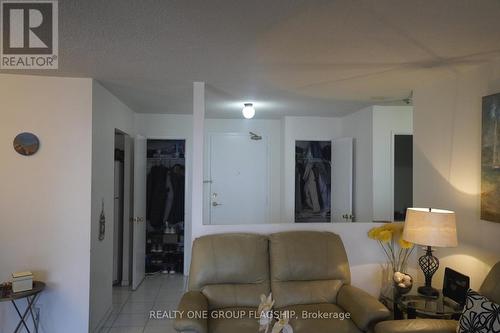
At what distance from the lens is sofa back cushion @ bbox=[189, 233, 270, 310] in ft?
8.50

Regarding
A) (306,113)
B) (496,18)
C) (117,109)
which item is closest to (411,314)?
(496,18)

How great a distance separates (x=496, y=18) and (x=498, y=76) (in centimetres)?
76

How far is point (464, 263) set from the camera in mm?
2648

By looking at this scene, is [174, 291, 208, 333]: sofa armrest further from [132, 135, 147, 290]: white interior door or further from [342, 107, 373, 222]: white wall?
[342, 107, 373, 222]: white wall

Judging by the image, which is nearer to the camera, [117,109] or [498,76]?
[498,76]

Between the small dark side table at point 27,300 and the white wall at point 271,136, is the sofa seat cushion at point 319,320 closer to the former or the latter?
the small dark side table at point 27,300

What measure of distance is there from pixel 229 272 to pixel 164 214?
2592 millimetres

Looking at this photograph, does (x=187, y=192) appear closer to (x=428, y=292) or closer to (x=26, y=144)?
(x=26, y=144)

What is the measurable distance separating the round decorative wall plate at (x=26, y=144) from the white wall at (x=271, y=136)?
2527 millimetres

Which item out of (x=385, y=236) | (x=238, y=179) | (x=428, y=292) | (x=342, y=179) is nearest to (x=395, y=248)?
(x=385, y=236)

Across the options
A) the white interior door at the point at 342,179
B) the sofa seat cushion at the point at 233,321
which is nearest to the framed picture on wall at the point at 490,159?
the sofa seat cushion at the point at 233,321

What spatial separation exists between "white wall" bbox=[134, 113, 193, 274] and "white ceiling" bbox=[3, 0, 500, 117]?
144 centimetres

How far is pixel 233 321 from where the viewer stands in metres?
2.37

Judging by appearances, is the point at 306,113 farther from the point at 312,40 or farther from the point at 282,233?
the point at 312,40
